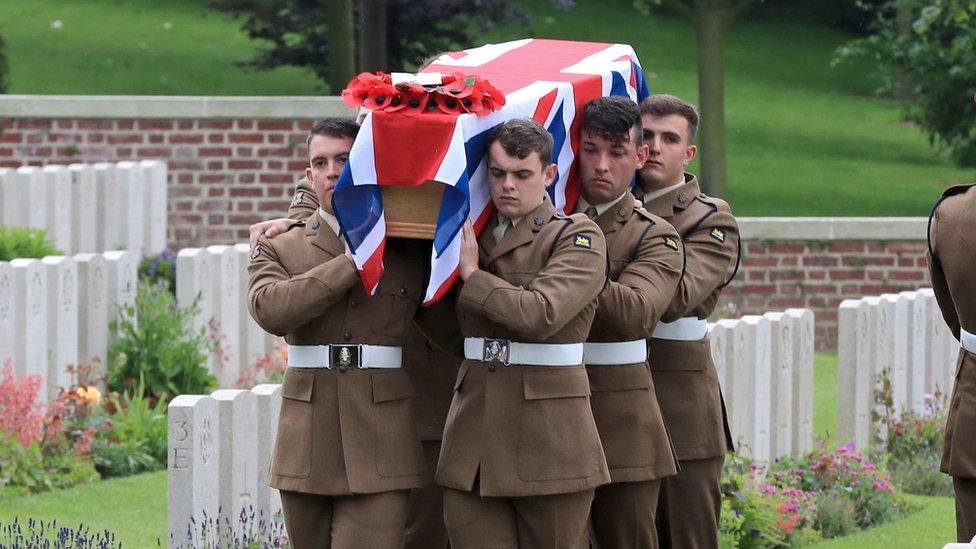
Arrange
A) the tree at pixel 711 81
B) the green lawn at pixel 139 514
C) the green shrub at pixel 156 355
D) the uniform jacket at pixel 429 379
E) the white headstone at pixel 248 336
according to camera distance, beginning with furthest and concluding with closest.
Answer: the tree at pixel 711 81
the white headstone at pixel 248 336
the green shrub at pixel 156 355
the green lawn at pixel 139 514
the uniform jacket at pixel 429 379

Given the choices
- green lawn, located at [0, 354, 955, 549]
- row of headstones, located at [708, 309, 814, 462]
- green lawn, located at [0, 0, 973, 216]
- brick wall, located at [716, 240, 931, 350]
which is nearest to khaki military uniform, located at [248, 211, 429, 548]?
green lawn, located at [0, 354, 955, 549]

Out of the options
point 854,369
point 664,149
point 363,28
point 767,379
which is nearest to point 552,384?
point 664,149

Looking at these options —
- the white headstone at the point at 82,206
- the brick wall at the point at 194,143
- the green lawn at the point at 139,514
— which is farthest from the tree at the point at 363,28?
the green lawn at the point at 139,514

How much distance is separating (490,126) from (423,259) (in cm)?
47

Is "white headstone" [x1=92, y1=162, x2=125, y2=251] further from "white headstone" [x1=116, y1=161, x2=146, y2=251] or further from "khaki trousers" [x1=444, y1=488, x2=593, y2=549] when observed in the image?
"khaki trousers" [x1=444, y1=488, x2=593, y2=549]

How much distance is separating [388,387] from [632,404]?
2.62 ft

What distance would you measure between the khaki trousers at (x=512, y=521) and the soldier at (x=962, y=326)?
1.21m

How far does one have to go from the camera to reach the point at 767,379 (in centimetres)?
814

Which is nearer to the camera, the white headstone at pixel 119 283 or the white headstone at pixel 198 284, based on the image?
the white headstone at pixel 119 283

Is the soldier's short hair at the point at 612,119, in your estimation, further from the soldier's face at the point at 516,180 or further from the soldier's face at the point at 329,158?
the soldier's face at the point at 329,158

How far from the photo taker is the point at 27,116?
13508mm

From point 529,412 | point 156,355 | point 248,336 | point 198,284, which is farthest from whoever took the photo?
point 248,336

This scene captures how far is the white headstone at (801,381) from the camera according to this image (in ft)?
27.6

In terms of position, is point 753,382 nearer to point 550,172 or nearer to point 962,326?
point 962,326
